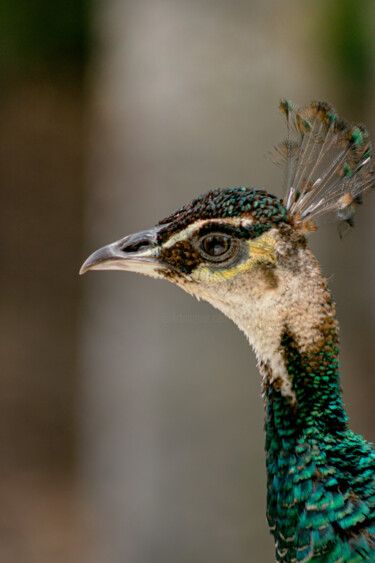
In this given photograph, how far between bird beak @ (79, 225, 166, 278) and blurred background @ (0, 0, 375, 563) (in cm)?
88

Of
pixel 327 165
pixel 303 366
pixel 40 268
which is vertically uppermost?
pixel 40 268

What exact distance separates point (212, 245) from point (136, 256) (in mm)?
93

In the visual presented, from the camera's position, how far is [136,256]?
0.77 metres

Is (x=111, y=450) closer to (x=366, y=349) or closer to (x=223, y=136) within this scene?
(x=366, y=349)

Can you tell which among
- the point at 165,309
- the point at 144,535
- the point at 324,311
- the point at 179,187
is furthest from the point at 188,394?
the point at 324,311

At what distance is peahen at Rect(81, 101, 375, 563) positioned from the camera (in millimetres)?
660

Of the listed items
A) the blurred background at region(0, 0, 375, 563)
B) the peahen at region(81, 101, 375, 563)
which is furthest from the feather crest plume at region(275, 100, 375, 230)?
the blurred background at region(0, 0, 375, 563)

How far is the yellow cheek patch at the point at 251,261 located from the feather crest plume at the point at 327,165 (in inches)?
2.3

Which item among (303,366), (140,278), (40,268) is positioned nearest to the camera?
(303,366)

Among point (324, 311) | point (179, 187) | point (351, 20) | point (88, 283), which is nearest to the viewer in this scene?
point (324, 311)

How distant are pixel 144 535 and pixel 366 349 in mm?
916

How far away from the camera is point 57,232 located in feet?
6.91

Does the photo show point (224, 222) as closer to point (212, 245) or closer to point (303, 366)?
point (212, 245)

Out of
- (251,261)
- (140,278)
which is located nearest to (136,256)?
(251,261)
